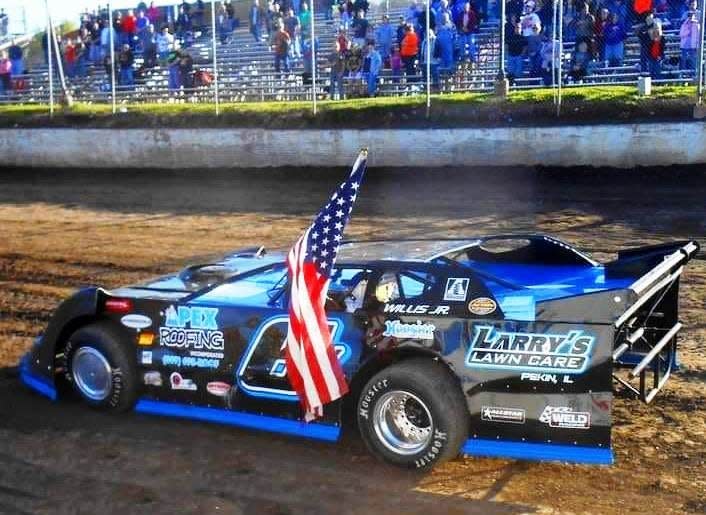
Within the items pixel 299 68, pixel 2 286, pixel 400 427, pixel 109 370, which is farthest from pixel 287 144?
pixel 400 427

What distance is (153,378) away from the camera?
20.5 ft

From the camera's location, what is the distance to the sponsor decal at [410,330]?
17.1ft

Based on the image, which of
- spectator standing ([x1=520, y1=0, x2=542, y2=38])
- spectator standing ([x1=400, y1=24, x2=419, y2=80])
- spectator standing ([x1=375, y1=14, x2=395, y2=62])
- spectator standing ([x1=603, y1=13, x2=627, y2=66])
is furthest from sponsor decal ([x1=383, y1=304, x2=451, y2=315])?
spectator standing ([x1=375, y1=14, x2=395, y2=62])

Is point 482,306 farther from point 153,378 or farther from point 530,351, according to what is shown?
point 153,378

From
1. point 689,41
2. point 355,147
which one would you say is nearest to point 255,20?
point 355,147

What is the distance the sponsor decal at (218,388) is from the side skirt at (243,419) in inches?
4.2

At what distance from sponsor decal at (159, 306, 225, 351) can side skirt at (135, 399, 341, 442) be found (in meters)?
0.41

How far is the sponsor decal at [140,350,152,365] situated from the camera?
6.23 m

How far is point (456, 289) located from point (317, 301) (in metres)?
0.79

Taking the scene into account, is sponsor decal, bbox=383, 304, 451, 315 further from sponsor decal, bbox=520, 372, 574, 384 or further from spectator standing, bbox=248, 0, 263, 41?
spectator standing, bbox=248, 0, 263, 41

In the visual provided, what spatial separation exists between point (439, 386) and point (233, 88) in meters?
16.1

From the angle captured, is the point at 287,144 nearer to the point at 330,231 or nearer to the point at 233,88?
the point at 233,88

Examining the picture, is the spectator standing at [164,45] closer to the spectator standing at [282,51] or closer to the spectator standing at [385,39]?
the spectator standing at [282,51]

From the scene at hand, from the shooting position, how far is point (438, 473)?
534 centimetres
